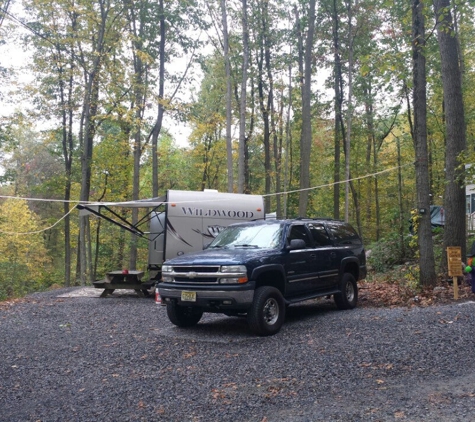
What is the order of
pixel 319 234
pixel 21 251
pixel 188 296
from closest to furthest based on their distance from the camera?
1. pixel 188 296
2. pixel 319 234
3. pixel 21 251

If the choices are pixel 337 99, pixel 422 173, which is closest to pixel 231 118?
pixel 337 99

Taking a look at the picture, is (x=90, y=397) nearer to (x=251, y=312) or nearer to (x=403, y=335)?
(x=251, y=312)

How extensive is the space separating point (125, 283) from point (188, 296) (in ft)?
20.8

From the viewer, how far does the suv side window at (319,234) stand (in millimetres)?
9177

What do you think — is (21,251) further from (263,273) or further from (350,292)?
(263,273)

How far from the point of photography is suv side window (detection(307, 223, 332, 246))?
30.1 feet

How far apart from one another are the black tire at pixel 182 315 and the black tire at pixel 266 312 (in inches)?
46.9

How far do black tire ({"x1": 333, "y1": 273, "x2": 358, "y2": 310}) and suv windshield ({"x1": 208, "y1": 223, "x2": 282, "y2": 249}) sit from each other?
205 cm

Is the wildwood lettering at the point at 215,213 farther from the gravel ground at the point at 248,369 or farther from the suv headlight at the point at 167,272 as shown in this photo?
the suv headlight at the point at 167,272

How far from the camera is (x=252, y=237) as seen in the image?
8523 millimetres

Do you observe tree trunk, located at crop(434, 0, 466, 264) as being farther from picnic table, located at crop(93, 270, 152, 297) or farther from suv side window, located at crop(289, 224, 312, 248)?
picnic table, located at crop(93, 270, 152, 297)

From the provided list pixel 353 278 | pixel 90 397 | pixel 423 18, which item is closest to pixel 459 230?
pixel 353 278

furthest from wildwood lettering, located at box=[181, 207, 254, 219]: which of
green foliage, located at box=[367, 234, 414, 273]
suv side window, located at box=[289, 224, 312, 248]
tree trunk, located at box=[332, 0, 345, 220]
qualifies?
tree trunk, located at box=[332, 0, 345, 220]

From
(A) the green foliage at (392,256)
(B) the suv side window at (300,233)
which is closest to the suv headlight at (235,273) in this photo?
(B) the suv side window at (300,233)
